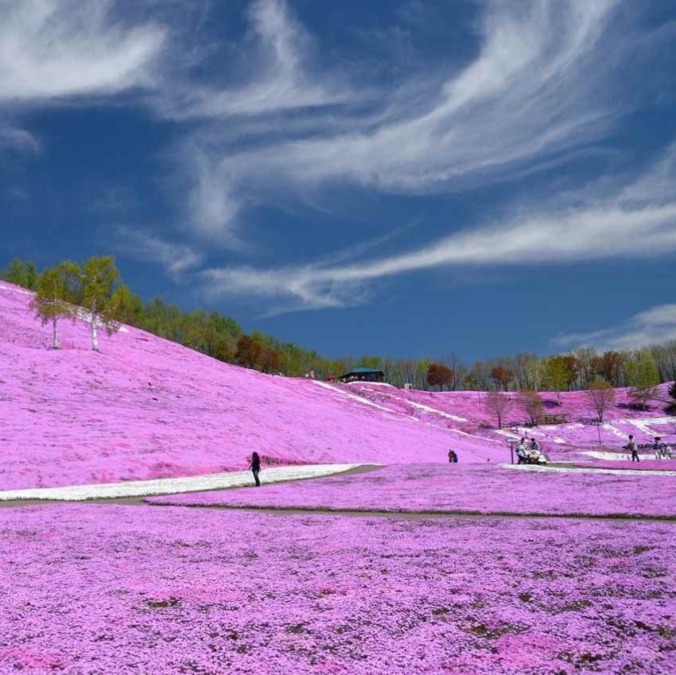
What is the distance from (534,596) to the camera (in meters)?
9.86

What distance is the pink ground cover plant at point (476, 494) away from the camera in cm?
2072

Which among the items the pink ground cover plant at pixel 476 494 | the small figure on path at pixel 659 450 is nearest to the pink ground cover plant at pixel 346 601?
the pink ground cover plant at pixel 476 494

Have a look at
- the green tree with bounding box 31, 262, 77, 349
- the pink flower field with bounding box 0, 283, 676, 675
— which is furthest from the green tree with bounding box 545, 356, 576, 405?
the pink flower field with bounding box 0, 283, 676, 675

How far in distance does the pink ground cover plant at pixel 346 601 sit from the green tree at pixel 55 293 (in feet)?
168

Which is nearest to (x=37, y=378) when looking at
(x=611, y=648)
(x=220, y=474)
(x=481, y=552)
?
(x=220, y=474)

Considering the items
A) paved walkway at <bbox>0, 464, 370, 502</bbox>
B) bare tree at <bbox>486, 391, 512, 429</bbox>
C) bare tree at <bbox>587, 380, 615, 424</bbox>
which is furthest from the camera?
bare tree at <bbox>587, 380, 615, 424</bbox>

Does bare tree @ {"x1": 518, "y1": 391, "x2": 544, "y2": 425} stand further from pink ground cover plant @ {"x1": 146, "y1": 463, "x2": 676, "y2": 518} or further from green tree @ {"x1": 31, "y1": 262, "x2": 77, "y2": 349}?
green tree @ {"x1": 31, "y1": 262, "x2": 77, "y2": 349}

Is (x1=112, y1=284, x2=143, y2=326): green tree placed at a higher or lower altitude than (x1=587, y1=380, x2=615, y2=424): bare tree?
higher

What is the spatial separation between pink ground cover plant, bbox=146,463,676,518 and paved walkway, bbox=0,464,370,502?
2.65m

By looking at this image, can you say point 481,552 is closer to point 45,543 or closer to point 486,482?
point 45,543

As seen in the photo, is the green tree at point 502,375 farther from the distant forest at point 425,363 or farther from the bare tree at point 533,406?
the bare tree at point 533,406

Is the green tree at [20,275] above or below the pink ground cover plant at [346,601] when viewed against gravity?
above

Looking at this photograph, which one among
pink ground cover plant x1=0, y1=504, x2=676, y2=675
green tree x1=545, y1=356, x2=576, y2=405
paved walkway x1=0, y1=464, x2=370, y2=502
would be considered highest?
green tree x1=545, y1=356, x2=576, y2=405

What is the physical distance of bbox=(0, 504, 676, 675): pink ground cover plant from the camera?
7.45 metres
